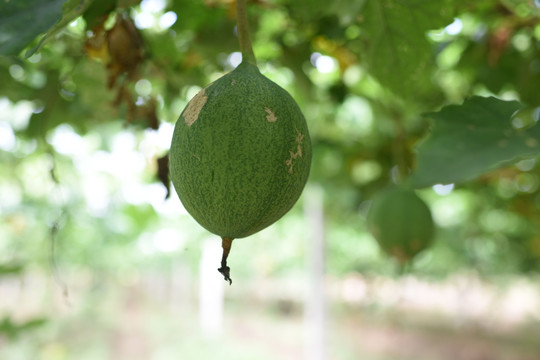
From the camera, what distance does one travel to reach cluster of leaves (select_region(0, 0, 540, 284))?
1.22m

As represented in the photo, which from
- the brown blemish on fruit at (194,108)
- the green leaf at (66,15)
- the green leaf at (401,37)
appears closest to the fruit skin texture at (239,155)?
the brown blemish on fruit at (194,108)

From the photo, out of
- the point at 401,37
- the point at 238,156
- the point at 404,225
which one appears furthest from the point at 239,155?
the point at 404,225

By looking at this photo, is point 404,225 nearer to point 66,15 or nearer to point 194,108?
point 194,108

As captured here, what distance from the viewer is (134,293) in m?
20.6

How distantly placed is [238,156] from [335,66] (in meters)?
2.15

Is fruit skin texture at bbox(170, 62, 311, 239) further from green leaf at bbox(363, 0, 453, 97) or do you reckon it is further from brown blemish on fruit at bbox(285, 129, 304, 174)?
green leaf at bbox(363, 0, 453, 97)

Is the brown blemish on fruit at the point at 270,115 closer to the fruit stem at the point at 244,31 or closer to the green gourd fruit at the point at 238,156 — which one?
the green gourd fruit at the point at 238,156

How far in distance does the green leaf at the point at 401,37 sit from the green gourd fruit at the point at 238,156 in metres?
0.70

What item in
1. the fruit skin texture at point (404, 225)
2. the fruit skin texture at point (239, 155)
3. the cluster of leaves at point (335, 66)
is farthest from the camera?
the fruit skin texture at point (404, 225)

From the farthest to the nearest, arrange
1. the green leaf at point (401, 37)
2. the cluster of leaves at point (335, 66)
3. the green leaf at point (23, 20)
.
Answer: the green leaf at point (401, 37)
the cluster of leaves at point (335, 66)
the green leaf at point (23, 20)

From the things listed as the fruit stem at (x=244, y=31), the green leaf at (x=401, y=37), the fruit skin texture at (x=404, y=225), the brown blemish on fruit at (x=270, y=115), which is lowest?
the fruit skin texture at (x=404, y=225)

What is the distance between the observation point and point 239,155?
908mm

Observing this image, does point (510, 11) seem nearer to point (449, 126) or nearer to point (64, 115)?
point (449, 126)

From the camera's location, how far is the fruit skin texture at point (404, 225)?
83.9 inches
